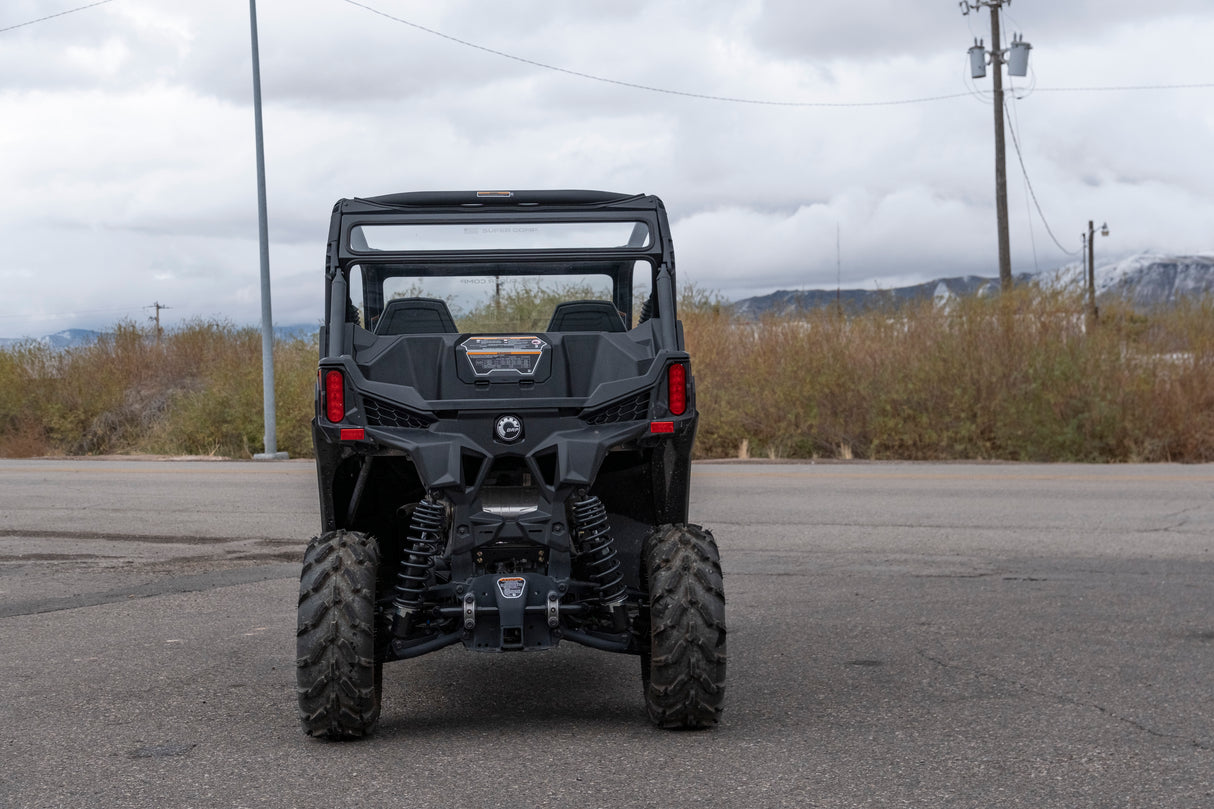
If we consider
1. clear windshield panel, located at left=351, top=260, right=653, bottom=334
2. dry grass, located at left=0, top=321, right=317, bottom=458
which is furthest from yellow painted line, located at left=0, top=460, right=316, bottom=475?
clear windshield panel, located at left=351, top=260, right=653, bottom=334

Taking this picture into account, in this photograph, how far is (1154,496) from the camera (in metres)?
13.6

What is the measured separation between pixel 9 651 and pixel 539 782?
12.6 feet

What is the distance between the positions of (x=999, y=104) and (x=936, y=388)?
12.0 meters

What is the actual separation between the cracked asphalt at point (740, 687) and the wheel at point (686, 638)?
0.13 metres

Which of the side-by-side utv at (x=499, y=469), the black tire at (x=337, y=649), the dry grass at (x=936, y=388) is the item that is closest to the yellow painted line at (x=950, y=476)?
the dry grass at (x=936, y=388)

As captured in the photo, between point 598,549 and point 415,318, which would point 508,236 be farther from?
point 598,549

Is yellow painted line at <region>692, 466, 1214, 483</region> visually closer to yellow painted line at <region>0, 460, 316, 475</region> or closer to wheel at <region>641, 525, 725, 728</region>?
yellow painted line at <region>0, 460, 316, 475</region>

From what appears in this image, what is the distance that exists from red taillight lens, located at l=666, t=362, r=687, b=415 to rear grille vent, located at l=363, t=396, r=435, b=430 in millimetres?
978

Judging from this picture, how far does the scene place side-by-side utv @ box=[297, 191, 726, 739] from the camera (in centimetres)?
498

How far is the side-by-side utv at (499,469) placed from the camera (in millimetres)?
4980

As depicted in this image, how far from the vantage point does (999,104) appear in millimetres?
29172

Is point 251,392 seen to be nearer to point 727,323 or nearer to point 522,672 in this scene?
point 727,323

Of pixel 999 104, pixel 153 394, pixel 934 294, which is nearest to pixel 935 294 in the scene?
pixel 934 294

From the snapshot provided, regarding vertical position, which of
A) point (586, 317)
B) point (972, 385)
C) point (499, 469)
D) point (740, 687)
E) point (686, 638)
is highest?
point (586, 317)
